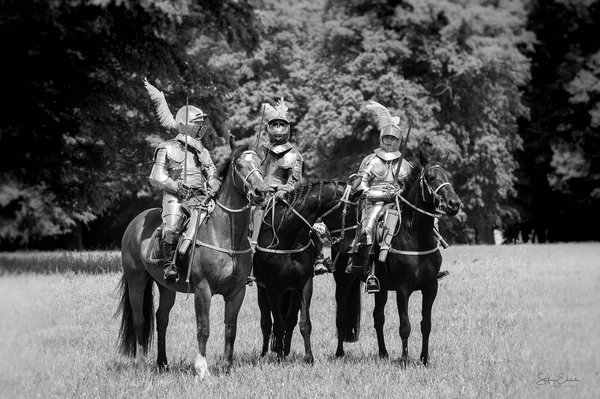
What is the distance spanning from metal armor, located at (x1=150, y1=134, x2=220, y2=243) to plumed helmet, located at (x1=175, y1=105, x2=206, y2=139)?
8cm

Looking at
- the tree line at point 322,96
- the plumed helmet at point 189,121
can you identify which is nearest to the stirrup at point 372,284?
the plumed helmet at point 189,121

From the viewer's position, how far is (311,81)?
37750 mm

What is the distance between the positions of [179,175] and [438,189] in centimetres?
302

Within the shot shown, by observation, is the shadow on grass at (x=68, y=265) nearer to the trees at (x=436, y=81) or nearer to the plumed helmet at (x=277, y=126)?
the plumed helmet at (x=277, y=126)

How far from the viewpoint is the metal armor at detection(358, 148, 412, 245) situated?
1014 cm

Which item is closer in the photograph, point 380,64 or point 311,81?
point 380,64

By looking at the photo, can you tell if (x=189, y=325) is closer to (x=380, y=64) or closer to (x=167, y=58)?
(x=167, y=58)

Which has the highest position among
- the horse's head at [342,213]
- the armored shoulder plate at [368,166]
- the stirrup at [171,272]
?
the armored shoulder plate at [368,166]

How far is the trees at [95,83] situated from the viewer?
19719 mm

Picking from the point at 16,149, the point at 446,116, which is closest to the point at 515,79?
the point at 446,116

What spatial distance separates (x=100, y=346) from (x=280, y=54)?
98.1 ft

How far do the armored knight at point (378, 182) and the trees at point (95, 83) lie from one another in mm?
9658

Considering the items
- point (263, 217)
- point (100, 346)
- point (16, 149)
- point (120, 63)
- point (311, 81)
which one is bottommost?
point (100, 346)

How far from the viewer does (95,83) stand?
20.8 meters
